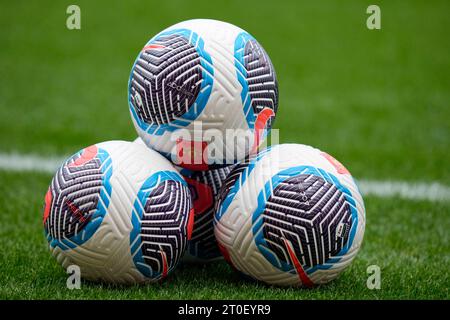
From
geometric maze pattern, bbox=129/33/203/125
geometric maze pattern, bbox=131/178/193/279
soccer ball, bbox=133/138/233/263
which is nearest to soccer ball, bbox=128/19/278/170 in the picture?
geometric maze pattern, bbox=129/33/203/125

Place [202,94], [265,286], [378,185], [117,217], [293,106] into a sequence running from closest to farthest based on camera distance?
1. [117,217]
2. [202,94]
3. [265,286]
4. [378,185]
5. [293,106]

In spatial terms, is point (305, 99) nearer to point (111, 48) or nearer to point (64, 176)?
point (111, 48)

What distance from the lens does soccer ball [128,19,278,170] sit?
4254 mm

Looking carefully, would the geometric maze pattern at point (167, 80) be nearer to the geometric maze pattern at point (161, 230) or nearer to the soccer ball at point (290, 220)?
the geometric maze pattern at point (161, 230)

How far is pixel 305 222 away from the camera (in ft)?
13.6

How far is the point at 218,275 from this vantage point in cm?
471

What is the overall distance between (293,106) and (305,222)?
265 inches

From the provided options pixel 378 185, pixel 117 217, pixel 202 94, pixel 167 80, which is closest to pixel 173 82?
pixel 167 80

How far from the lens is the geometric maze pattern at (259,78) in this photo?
438cm

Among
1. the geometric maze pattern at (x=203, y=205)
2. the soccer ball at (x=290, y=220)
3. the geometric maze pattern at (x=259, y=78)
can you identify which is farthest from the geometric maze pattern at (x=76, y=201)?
the geometric maze pattern at (x=259, y=78)

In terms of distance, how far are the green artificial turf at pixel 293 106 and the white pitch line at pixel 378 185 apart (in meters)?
0.20

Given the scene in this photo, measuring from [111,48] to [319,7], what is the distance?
5576 mm

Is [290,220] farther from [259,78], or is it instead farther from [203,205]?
[259,78]
